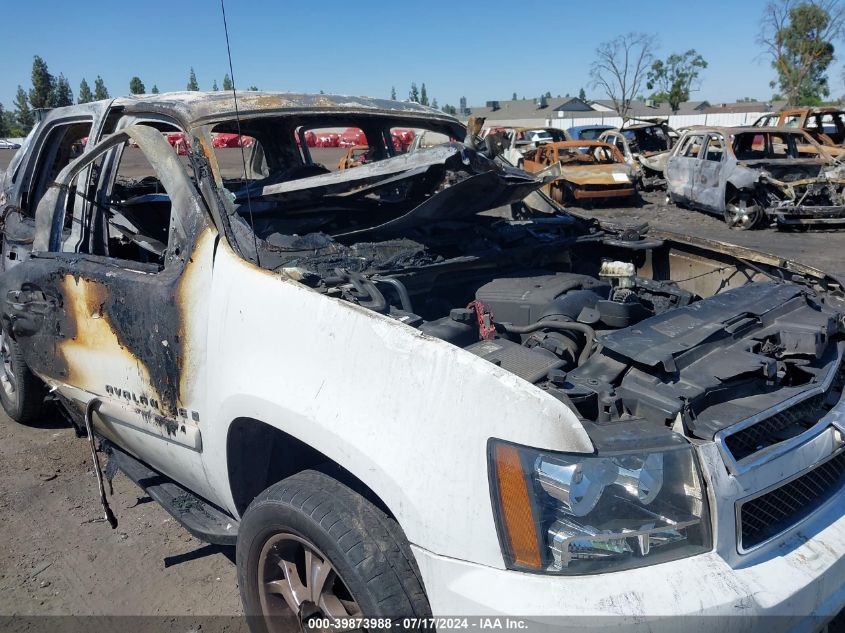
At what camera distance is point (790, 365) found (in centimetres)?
231

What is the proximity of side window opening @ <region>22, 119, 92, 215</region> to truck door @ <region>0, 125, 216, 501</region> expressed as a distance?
832mm

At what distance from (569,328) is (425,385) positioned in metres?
1.02

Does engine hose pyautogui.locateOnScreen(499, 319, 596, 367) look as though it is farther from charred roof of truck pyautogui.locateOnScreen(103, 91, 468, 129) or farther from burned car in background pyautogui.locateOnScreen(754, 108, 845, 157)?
burned car in background pyautogui.locateOnScreen(754, 108, 845, 157)

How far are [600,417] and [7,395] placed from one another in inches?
165

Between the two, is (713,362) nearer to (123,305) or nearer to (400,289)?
(400,289)

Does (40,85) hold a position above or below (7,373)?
above

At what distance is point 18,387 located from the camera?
4117mm

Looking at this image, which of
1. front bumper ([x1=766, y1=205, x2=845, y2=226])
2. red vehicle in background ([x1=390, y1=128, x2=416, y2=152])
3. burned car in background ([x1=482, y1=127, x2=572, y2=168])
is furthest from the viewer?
burned car in background ([x1=482, y1=127, x2=572, y2=168])

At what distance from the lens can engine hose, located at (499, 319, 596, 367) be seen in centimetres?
241

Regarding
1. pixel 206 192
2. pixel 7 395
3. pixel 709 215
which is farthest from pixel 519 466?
pixel 709 215

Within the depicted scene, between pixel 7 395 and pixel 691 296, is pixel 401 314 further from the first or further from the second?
pixel 7 395

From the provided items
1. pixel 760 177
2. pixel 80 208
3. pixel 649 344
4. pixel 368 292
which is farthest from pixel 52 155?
pixel 760 177

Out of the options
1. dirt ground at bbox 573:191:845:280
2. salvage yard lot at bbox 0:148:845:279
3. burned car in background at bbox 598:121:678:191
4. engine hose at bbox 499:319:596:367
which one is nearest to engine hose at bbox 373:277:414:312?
engine hose at bbox 499:319:596:367

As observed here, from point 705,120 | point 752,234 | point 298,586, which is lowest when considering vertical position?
point 752,234
